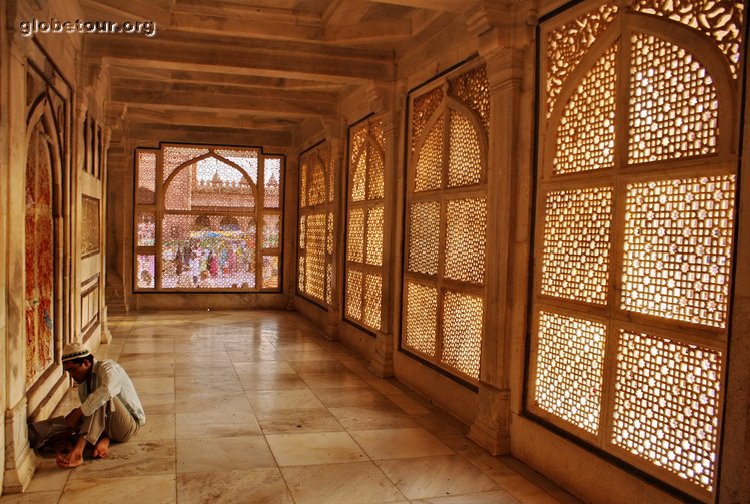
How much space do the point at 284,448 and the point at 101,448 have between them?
4.01 feet

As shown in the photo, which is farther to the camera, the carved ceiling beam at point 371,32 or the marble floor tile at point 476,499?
the carved ceiling beam at point 371,32

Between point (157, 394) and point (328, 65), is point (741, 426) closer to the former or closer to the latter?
point (157, 394)

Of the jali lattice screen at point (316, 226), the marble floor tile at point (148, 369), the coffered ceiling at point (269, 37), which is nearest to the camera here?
the coffered ceiling at point (269, 37)

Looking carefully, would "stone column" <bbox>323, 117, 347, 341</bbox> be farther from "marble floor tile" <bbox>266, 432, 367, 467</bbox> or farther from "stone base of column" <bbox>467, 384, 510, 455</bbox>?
"stone base of column" <bbox>467, 384, 510, 455</bbox>

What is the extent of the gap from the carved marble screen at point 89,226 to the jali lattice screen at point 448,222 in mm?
3503

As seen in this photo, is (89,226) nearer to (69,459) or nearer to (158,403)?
(158,403)

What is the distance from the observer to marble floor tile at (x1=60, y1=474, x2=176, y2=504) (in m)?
3.74

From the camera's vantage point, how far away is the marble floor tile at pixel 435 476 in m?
4.00

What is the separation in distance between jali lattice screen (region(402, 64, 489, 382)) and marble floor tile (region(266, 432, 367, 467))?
1.17 m

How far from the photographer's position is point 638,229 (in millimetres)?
3508

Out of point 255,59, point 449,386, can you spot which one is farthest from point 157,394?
point 255,59

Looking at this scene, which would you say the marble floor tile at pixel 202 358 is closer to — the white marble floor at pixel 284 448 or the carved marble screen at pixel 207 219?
the white marble floor at pixel 284 448

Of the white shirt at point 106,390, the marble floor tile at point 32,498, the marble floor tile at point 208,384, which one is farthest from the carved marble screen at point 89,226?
the marble floor tile at point 32,498

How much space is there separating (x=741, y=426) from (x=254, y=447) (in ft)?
10.3
